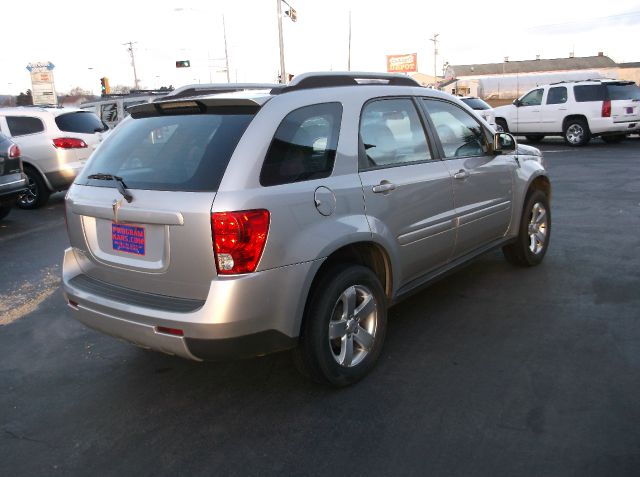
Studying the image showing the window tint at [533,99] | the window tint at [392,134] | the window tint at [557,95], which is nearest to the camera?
the window tint at [392,134]

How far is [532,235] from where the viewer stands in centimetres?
558

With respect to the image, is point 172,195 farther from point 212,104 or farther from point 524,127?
point 524,127

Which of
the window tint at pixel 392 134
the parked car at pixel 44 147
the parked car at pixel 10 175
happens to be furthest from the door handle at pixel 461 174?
the parked car at pixel 44 147

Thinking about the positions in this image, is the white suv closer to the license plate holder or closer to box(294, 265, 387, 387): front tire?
box(294, 265, 387, 387): front tire

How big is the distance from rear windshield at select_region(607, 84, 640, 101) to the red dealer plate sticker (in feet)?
56.1

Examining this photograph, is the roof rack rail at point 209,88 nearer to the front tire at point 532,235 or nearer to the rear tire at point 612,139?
the front tire at point 532,235

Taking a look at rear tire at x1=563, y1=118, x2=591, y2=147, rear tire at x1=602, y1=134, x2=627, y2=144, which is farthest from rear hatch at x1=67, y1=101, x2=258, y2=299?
rear tire at x1=602, y1=134, x2=627, y2=144

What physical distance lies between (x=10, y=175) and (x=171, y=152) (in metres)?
6.42

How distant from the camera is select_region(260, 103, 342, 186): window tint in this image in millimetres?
3029

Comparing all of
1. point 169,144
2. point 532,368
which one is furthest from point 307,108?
point 532,368

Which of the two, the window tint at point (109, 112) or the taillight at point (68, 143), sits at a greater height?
the window tint at point (109, 112)

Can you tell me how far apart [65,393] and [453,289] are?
10.4 feet

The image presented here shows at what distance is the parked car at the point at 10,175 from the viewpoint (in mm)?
8336

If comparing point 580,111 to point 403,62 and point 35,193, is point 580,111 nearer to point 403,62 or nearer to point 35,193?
point 35,193
